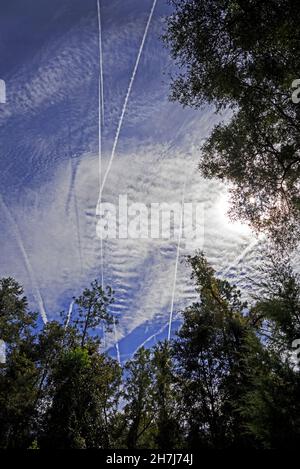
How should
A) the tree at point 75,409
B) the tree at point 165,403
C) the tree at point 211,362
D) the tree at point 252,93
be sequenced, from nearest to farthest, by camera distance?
1. the tree at point 252,93
2. the tree at point 75,409
3. the tree at point 211,362
4. the tree at point 165,403

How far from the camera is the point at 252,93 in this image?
27.7 ft

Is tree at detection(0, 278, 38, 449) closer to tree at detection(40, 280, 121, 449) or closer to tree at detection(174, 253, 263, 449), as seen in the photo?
tree at detection(40, 280, 121, 449)

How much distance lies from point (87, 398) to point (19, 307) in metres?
15.5

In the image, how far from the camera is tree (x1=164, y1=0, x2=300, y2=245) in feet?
23.6

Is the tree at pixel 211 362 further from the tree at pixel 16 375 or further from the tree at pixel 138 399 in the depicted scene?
the tree at pixel 16 375

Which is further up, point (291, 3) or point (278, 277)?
point (291, 3)

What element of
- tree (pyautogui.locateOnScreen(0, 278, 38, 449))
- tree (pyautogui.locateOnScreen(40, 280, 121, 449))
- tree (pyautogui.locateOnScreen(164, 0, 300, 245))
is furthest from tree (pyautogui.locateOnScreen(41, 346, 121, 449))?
tree (pyautogui.locateOnScreen(164, 0, 300, 245))

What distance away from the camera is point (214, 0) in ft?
24.5

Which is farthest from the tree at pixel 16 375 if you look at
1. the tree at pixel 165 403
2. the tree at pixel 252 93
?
the tree at pixel 252 93

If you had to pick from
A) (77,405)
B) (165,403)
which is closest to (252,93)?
(77,405)

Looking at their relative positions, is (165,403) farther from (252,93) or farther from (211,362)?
(252,93)

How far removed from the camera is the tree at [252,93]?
718 cm
